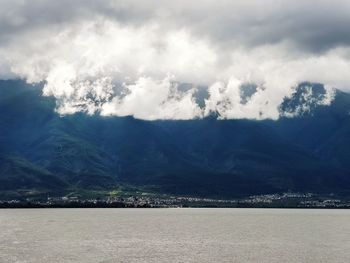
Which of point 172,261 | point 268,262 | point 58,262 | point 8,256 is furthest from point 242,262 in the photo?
point 8,256

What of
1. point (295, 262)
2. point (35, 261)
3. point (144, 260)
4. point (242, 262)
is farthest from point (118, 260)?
point (295, 262)

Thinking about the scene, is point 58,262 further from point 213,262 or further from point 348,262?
point 348,262

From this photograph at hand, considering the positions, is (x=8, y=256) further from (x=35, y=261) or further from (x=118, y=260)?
(x=118, y=260)

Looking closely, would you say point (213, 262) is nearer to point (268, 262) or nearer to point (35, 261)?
point (268, 262)

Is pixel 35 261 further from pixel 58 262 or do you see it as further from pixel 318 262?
pixel 318 262

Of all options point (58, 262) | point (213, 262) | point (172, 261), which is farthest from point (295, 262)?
point (58, 262)

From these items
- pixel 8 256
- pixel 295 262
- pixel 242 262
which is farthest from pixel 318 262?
pixel 8 256
